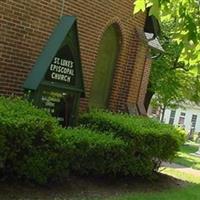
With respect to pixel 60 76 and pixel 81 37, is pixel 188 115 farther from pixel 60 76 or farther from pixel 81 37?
pixel 60 76

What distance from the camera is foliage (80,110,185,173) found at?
12055 millimetres

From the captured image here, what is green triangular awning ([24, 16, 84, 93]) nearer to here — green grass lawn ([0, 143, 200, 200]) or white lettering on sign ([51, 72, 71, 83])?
white lettering on sign ([51, 72, 71, 83])

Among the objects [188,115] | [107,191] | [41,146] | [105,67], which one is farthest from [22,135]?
[188,115]

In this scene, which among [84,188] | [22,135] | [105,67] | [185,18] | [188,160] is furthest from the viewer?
→ [188,160]

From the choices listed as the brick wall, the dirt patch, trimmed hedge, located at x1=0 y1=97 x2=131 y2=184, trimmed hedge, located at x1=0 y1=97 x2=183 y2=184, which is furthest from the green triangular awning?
the dirt patch

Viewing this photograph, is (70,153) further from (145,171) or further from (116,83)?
(116,83)

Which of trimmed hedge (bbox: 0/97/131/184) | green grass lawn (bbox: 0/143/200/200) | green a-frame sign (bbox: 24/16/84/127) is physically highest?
green a-frame sign (bbox: 24/16/84/127)

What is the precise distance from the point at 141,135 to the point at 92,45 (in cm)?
289

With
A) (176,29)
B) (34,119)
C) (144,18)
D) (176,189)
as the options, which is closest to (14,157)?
(34,119)

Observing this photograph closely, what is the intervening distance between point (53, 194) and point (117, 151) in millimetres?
2046

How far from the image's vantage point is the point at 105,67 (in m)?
15.1

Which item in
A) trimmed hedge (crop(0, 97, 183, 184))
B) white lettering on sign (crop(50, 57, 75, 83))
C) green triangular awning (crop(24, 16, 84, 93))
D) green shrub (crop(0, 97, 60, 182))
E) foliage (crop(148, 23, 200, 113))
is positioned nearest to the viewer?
green shrub (crop(0, 97, 60, 182))

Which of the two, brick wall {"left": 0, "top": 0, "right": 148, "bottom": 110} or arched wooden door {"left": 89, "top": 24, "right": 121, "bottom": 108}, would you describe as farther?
arched wooden door {"left": 89, "top": 24, "right": 121, "bottom": 108}

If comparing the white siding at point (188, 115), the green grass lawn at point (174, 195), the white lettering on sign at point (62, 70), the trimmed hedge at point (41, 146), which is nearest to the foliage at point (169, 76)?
the green grass lawn at point (174, 195)
